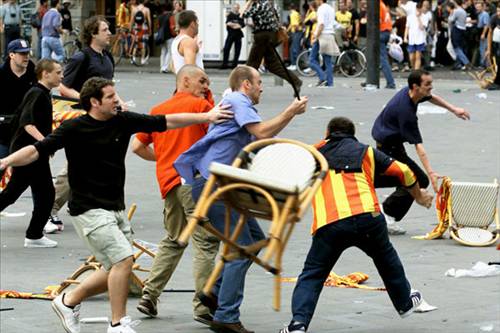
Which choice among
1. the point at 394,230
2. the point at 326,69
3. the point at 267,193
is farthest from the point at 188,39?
the point at 326,69

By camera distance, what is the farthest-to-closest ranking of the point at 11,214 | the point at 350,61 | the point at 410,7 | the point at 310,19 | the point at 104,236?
the point at 310,19 < the point at 350,61 < the point at 410,7 < the point at 11,214 < the point at 104,236

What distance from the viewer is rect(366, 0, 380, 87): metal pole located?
945 inches

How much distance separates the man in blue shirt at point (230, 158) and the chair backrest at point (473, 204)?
402 centimetres

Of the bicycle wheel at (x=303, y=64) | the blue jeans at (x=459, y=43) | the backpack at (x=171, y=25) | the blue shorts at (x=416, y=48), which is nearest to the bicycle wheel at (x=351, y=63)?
the bicycle wheel at (x=303, y=64)

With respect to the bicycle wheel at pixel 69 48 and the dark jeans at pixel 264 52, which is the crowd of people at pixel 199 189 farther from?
the bicycle wheel at pixel 69 48

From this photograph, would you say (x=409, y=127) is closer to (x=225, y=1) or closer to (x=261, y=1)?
(x=261, y=1)

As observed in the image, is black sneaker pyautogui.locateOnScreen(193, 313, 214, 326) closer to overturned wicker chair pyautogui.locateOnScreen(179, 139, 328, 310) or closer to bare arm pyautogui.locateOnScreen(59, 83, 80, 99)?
overturned wicker chair pyautogui.locateOnScreen(179, 139, 328, 310)

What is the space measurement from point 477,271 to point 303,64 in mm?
20732

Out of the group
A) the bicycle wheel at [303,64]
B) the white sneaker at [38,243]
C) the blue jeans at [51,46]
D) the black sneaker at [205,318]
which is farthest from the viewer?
the blue jeans at [51,46]

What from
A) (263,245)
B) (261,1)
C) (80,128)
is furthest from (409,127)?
(261,1)

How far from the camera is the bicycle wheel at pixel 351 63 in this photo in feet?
93.9

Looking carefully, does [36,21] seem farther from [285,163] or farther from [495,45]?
[285,163]

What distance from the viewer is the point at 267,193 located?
5488 millimetres

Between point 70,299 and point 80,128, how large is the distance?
1043 millimetres
